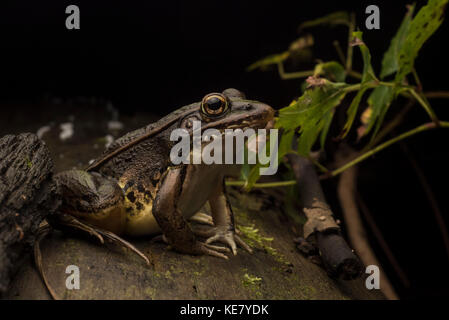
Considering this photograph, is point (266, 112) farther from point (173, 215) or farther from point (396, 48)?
point (396, 48)

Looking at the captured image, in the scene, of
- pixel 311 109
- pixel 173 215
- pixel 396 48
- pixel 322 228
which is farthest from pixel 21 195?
pixel 396 48

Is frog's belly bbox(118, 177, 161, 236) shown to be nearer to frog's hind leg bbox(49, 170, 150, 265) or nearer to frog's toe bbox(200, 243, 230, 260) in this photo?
frog's hind leg bbox(49, 170, 150, 265)

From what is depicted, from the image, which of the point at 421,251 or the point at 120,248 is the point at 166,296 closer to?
the point at 120,248

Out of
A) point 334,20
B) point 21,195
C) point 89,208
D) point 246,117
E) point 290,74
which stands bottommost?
point 89,208

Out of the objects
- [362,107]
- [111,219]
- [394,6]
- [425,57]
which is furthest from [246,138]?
[425,57]

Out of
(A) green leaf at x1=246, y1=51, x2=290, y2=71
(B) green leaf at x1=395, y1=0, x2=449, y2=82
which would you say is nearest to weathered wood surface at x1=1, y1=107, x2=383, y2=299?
(B) green leaf at x1=395, y1=0, x2=449, y2=82

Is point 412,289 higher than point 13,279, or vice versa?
point 13,279
